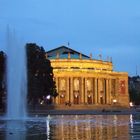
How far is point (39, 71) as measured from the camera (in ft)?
333

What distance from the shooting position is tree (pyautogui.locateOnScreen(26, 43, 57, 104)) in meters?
98.1

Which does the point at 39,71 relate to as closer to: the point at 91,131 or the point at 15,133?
the point at 91,131

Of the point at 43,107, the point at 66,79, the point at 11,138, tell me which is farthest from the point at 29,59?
the point at 66,79

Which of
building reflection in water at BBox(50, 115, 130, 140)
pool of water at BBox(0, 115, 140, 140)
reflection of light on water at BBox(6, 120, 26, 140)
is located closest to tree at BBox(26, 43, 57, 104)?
building reflection in water at BBox(50, 115, 130, 140)

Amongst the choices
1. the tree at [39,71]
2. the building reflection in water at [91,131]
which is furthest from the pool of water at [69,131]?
the tree at [39,71]

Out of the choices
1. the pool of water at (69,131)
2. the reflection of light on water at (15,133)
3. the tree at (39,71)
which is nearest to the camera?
the pool of water at (69,131)

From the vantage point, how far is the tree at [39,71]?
98075 mm

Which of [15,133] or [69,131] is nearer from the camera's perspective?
[15,133]

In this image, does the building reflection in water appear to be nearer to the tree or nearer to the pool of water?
the pool of water

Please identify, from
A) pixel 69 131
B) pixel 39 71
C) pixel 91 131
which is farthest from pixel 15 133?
pixel 39 71

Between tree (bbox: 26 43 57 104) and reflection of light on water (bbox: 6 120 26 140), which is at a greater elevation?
tree (bbox: 26 43 57 104)

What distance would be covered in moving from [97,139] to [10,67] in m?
30.3

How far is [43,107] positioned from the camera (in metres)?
123

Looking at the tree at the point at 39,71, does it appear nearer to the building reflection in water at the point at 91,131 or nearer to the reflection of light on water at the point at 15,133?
the building reflection in water at the point at 91,131
